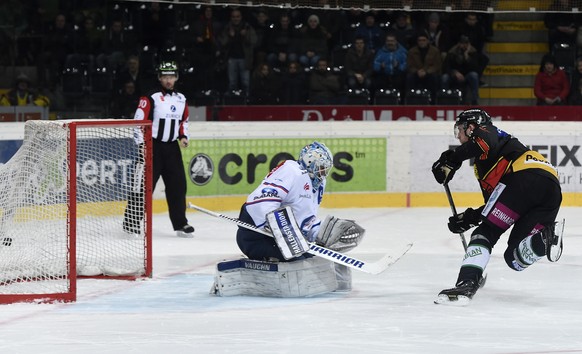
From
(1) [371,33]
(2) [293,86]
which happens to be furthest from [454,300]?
(1) [371,33]

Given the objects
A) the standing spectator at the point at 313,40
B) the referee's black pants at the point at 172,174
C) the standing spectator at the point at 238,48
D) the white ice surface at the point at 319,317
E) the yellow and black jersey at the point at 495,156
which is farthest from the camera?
the standing spectator at the point at 313,40

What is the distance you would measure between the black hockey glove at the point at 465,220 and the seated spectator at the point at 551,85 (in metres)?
5.41

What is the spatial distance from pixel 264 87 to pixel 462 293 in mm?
5592

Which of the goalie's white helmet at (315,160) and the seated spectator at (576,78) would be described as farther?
the seated spectator at (576,78)

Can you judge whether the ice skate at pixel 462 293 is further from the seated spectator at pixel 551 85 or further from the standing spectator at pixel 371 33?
the standing spectator at pixel 371 33

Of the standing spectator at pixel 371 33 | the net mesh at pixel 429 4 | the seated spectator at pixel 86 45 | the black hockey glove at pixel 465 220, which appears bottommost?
the black hockey glove at pixel 465 220

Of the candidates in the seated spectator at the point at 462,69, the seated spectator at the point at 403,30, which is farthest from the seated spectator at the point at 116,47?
the seated spectator at the point at 462,69

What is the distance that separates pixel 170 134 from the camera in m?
8.09

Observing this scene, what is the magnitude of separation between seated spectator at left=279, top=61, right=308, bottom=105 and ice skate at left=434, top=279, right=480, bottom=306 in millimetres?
5375

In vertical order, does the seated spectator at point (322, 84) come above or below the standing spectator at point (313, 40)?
below

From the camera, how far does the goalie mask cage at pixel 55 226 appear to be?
5.64 m

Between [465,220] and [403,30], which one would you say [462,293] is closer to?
[465,220]

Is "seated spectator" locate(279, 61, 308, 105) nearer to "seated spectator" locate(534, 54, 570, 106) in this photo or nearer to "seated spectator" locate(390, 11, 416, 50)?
"seated spectator" locate(390, 11, 416, 50)

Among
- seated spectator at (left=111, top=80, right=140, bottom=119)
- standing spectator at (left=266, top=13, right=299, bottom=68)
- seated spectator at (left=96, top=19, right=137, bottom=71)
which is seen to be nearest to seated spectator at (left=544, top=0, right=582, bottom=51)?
standing spectator at (left=266, top=13, right=299, bottom=68)
